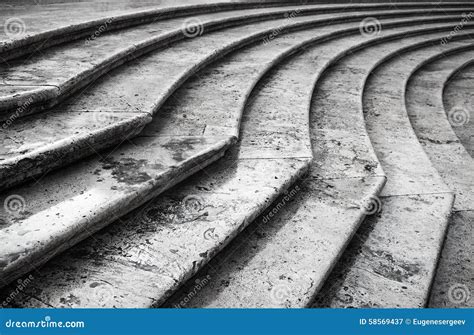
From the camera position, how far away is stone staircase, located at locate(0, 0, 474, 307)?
1912 mm

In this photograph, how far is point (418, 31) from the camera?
27.4 ft

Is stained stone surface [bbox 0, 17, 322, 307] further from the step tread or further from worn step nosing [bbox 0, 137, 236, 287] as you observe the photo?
the step tread

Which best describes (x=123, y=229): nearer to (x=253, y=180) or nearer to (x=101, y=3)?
(x=253, y=180)

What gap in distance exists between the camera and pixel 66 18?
13.4 feet

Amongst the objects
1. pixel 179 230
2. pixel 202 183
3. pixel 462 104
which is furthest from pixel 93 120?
pixel 462 104

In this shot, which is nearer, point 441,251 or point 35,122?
point 35,122

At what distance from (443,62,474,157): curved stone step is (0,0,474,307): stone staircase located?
0.12 metres

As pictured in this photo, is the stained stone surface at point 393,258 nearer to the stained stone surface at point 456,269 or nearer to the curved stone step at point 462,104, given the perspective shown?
the stained stone surface at point 456,269

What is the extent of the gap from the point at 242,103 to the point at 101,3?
321 centimetres

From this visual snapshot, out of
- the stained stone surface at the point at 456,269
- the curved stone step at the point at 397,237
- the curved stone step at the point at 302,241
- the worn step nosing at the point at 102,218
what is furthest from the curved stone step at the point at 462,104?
the worn step nosing at the point at 102,218

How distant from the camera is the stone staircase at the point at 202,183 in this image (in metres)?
1.91

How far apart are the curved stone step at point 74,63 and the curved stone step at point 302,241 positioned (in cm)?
146

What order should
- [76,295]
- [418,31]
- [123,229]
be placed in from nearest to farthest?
[76,295]
[123,229]
[418,31]

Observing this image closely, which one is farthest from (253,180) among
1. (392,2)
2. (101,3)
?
(392,2)
